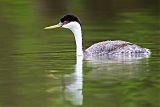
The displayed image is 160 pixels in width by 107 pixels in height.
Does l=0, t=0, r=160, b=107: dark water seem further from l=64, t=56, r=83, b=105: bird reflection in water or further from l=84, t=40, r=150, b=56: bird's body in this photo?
l=84, t=40, r=150, b=56: bird's body

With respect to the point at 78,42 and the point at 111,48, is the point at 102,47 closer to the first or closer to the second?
the point at 111,48

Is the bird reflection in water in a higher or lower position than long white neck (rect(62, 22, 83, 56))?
lower

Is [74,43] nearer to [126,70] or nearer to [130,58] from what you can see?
[130,58]

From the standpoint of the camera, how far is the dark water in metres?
14.2

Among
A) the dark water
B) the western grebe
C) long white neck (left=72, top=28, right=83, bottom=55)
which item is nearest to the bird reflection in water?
the dark water

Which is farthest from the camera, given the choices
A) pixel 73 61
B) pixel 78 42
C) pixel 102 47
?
pixel 78 42

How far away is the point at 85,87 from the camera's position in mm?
15133

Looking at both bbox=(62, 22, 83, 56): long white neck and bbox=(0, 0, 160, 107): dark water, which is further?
bbox=(62, 22, 83, 56): long white neck

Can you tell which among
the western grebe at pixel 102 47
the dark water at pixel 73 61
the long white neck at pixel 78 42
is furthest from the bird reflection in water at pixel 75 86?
the western grebe at pixel 102 47

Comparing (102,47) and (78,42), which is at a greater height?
(78,42)

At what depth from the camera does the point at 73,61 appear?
59.9 ft

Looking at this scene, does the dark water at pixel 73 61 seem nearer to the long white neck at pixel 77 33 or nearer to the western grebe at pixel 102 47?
the long white neck at pixel 77 33

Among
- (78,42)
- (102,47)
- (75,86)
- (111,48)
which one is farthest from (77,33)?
(75,86)

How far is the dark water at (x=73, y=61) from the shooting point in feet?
46.7
